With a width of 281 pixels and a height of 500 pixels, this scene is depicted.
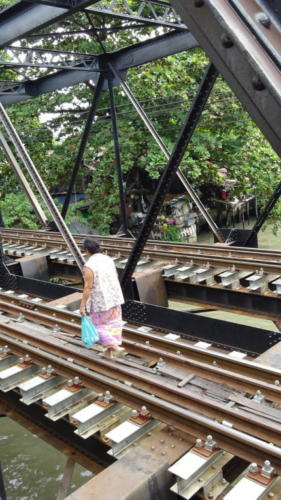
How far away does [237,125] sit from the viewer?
16969mm

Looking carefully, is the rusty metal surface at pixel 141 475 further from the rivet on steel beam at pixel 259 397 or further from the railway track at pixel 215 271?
the railway track at pixel 215 271

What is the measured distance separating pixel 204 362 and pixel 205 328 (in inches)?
45.6

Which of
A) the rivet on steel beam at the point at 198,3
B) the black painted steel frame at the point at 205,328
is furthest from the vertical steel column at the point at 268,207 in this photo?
the rivet on steel beam at the point at 198,3

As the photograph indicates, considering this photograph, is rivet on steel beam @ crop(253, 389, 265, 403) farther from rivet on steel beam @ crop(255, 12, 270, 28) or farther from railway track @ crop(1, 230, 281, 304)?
rivet on steel beam @ crop(255, 12, 270, 28)

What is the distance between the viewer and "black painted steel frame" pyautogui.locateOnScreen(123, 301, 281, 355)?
6.02 m

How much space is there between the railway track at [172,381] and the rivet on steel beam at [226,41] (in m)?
2.78

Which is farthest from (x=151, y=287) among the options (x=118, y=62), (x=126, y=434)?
(x=118, y=62)

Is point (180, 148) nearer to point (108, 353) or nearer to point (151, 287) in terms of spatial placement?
point (151, 287)

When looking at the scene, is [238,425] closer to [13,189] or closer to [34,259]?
[34,259]

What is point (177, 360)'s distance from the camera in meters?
5.21

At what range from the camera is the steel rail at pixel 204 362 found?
457cm

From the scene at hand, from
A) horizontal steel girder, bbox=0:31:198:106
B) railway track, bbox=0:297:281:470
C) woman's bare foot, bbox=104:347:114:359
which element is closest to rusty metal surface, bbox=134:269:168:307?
railway track, bbox=0:297:281:470

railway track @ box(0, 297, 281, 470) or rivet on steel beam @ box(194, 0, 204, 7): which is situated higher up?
rivet on steel beam @ box(194, 0, 204, 7)

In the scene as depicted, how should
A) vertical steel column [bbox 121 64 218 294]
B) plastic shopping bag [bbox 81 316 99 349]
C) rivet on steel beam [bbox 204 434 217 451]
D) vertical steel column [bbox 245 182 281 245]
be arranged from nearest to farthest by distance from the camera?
rivet on steel beam [bbox 204 434 217 451]
plastic shopping bag [bbox 81 316 99 349]
vertical steel column [bbox 121 64 218 294]
vertical steel column [bbox 245 182 281 245]
